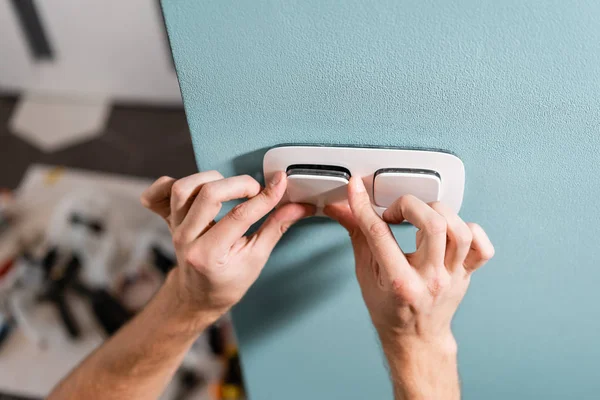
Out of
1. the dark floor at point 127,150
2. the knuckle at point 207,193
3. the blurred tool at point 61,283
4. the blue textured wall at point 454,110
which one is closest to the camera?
the blue textured wall at point 454,110

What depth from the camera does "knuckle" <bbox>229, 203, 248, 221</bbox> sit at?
585 mm

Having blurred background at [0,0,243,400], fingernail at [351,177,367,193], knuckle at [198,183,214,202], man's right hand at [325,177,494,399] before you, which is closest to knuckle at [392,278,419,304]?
man's right hand at [325,177,494,399]

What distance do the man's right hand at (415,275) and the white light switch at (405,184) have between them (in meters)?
0.02

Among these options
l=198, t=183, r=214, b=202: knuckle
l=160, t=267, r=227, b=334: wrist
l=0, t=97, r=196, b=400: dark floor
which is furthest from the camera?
l=0, t=97, r=196, b=400: dark floor

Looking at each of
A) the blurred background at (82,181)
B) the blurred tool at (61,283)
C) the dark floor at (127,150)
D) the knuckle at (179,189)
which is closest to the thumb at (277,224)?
the knuckle at (179,189)

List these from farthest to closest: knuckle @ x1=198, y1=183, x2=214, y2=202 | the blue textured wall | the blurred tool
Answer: the blurred tool < knuckle @ x1=198, y1=183, x2=214, y2=202 < the blue textured wall

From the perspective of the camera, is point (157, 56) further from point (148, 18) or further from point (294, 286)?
point (294, 286)

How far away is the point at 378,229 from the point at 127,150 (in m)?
2.26

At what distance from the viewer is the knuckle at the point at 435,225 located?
528 mm

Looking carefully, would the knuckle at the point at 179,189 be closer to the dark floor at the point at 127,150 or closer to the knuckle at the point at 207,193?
the knuckle at the point at 207,193

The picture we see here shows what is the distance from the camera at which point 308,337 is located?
82 cm

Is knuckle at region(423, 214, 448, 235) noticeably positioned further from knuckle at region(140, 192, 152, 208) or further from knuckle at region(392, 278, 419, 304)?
knuckle at region(140, 192, 152, 208)

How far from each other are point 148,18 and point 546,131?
88.5 inches

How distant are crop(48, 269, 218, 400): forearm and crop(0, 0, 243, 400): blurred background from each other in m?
0.77
